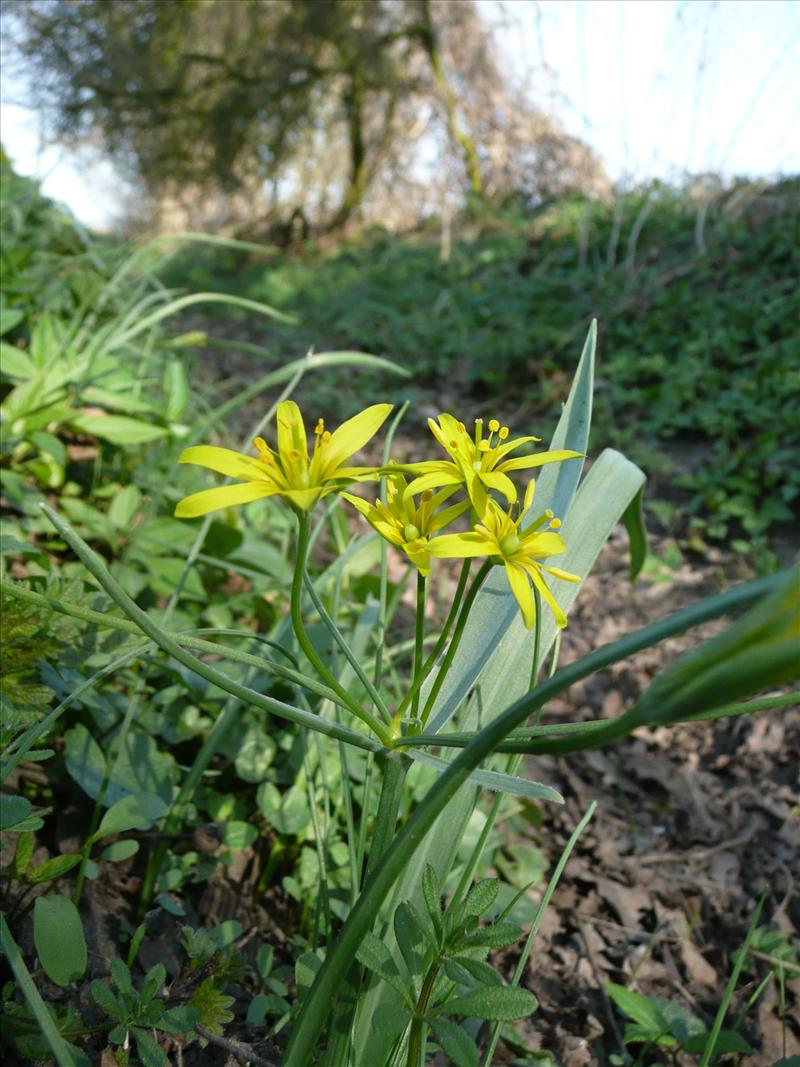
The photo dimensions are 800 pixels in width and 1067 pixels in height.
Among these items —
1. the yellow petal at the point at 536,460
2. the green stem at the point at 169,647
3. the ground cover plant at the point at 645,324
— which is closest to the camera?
the green stem at the point at 169,647

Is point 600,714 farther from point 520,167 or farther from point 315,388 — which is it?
point 520,167

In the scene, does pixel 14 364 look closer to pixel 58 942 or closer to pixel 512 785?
pixel 58 942

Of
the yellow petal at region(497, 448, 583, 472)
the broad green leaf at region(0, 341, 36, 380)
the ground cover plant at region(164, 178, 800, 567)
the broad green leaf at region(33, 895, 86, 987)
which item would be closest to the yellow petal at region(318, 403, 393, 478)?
the yellow petal at region(497, 448, 583, 472)

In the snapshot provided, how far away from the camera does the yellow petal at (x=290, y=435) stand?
549 mm

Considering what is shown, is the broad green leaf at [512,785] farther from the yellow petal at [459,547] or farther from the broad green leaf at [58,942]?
the broad green leaf at [58,942]

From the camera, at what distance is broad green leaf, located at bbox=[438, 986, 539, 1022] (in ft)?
1.73

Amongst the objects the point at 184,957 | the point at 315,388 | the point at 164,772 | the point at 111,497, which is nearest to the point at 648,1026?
the point at 184,957

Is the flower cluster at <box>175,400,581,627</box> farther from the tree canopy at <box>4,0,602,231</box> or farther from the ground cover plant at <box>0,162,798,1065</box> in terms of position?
the tree canopy at <box>4,0,602,231</box>

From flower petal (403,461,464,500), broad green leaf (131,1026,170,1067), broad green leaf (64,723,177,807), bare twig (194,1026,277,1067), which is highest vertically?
flower petal (403,461,464,500)

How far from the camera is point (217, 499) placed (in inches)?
19.8

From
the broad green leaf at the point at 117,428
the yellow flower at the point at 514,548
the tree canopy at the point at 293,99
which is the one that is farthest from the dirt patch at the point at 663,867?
the tree canopy at the point at 293,99

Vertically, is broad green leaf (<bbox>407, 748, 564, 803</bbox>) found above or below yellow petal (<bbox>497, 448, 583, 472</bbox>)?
below

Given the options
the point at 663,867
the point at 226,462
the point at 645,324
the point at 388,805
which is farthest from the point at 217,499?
the point at 645,324

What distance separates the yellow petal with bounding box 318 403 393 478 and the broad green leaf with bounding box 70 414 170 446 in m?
0.91
